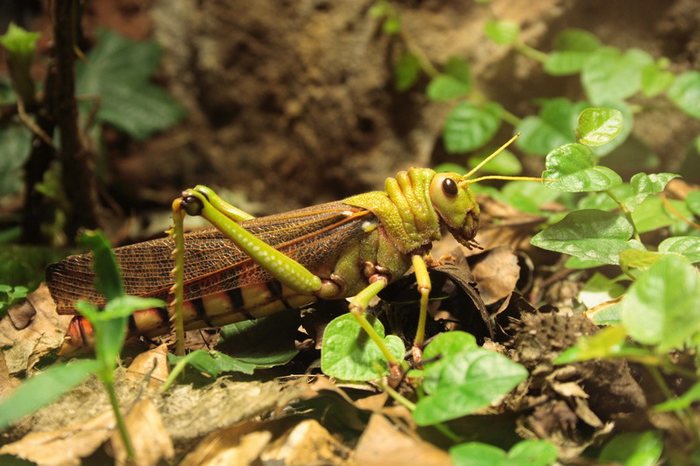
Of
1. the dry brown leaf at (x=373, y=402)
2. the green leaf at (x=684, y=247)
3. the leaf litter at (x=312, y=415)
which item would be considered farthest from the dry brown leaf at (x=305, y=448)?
the green leaf at (x=684, y=247)

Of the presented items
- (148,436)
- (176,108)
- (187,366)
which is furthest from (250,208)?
(148,436)

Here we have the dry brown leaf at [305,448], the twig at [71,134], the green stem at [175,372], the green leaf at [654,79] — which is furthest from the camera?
the green leaf at [654,79]

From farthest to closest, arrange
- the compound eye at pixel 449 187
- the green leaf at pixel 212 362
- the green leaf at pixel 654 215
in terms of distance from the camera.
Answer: the green leaf at pixel 654 215, the compound eye at pixel 449 187, the green leaf at pixel 212 362

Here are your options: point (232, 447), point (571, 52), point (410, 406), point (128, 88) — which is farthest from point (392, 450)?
point (128, 88)

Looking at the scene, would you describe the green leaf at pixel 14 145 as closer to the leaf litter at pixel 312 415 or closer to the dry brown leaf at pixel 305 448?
the leaf litter at pixel 312 415

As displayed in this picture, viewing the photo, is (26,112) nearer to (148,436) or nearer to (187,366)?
(187,366)

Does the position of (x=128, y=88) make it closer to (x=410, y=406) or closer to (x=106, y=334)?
(x=106, y=334)
